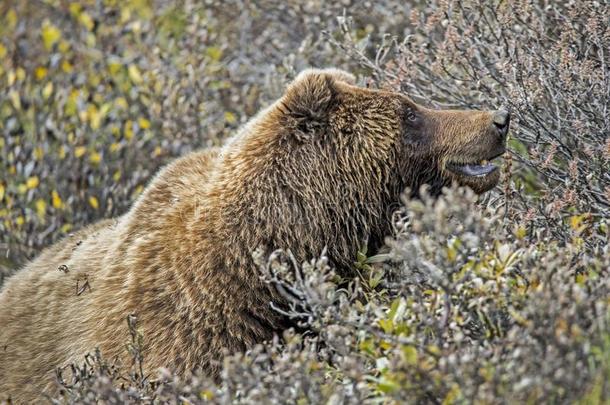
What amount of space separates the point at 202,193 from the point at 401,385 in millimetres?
1963

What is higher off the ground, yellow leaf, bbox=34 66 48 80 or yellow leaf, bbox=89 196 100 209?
yellow leaf, bbox=34 66 48 80

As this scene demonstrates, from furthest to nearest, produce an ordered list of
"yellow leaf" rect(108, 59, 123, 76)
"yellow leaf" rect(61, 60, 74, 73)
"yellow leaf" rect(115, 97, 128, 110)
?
"yellow leaf" rect(108, 59, 123, 76)
"yellow leaf" rect(61, 60, 74, 73)
"yellow leaf" rect(115, 97, 128, 110)

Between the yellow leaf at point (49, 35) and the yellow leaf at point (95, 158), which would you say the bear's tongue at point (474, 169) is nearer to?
the yellow leaf at point (95, 158)

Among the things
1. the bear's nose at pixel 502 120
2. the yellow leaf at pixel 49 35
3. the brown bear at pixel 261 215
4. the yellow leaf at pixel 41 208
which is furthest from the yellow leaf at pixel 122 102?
the bear's nose at pixel 502 120

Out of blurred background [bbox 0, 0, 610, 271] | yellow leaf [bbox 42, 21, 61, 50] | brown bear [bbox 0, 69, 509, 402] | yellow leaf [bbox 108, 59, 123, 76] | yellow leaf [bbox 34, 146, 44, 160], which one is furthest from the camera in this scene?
yellow leaf [bbox 42, 21, 61, 50]

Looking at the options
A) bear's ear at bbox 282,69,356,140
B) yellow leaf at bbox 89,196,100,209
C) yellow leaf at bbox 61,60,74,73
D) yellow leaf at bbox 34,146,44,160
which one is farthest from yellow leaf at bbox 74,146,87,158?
bear's ear at bbox 282,69,356,140

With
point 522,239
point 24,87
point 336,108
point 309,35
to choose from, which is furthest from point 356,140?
point 24,87

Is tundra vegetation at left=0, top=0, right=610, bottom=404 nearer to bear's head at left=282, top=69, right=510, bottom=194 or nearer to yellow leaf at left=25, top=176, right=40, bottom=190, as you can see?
yellow leaf at left=25, top=176, right=40, bottom=190

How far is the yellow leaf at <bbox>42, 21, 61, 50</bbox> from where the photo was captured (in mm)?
A: 9234

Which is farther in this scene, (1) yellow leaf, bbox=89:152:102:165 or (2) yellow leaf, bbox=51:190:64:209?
(1) yellow leaf, bbox=89:152:102:165

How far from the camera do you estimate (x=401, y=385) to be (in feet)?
10.0

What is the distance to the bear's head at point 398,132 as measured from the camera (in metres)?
4.59

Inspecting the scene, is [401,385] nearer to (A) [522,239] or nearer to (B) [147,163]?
(A) [522,239]

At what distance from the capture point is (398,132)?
4.65 meters
